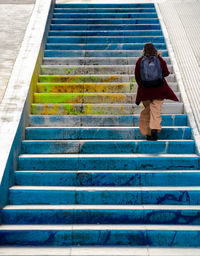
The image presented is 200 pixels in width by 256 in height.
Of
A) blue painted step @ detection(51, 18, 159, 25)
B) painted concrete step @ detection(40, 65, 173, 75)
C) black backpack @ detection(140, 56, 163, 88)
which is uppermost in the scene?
blue painted step @ detection(51, 18, 159, 25)

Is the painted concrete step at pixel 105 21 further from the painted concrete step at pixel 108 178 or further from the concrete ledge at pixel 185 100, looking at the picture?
the painted concrete step at pixel 108 178

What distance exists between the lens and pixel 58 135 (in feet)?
16.5

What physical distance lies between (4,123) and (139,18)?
5383 mm

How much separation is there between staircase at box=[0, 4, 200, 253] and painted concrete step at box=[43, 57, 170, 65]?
20mm

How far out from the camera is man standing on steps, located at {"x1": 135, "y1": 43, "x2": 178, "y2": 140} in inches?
190

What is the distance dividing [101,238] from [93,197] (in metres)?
0.56

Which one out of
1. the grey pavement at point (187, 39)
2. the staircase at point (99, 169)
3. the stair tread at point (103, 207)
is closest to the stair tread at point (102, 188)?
the staircase at point (99, 169)

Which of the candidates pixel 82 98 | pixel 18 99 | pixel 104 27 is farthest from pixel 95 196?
pixel 104 27

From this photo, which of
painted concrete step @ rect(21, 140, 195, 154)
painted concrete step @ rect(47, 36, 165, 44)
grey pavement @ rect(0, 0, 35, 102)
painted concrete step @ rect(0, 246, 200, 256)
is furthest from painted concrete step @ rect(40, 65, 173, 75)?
painted concrete step @ rect(0, 246, 200, 256)

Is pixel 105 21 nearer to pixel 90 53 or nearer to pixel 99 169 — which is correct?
pixel 90 53

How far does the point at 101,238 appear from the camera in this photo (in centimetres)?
371

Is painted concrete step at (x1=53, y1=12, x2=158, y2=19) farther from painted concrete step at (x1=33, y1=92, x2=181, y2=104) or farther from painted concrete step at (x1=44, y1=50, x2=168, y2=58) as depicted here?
painted concrete step at (x1=33, y1=92, x2=181, y2=104)

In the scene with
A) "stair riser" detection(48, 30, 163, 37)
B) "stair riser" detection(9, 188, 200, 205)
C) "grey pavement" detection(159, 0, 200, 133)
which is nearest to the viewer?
"stair riser" detection(9, 188, 200, 205)

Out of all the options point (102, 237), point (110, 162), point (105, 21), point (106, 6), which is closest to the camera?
point (102, 237)
